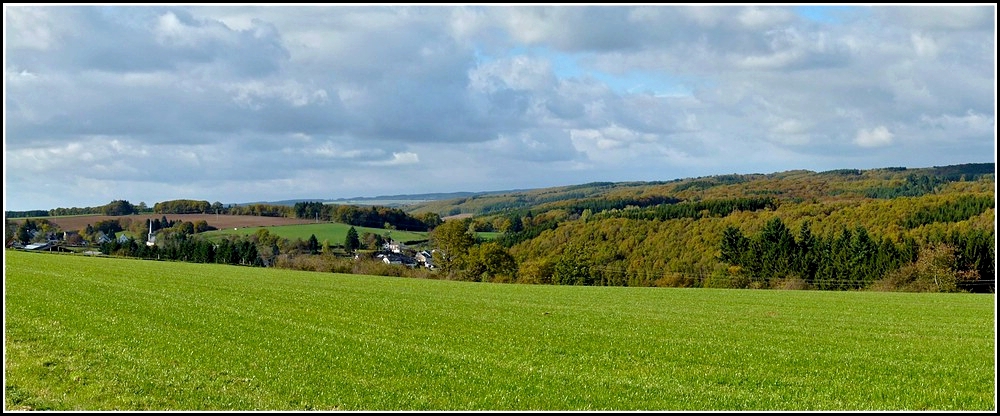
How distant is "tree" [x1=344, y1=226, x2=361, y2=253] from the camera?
378 feet

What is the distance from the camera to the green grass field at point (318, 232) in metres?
115

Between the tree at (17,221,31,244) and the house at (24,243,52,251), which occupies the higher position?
the tree at (17,221,31,244)

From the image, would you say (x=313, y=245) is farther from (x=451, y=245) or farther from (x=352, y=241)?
(x=451, y=245)

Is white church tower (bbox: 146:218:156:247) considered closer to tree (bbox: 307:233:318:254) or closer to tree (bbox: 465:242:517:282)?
tree (bbox: 307:233:318:254)

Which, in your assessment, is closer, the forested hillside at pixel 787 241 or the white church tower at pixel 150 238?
the forested hillside at pixel 787 241

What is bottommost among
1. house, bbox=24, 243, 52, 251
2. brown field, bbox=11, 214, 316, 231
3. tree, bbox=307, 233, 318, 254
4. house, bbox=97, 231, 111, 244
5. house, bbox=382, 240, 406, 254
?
house, bbox=382, 240, 406, 254

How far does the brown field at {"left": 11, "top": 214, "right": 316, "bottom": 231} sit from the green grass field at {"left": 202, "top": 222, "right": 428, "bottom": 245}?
3260 millimetres

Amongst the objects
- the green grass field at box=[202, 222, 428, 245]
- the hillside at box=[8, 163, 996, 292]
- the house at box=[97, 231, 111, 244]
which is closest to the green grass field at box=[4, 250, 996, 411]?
the hillside at box=[8, 163, 996, 292]

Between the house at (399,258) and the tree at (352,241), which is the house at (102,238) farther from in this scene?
the house at (399,258)

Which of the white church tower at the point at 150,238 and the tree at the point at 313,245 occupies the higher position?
the white church tower at the point at 150,238

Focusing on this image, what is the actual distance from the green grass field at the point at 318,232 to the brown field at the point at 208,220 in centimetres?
326

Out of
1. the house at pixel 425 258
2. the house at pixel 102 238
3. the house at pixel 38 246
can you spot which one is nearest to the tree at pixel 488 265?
the house at pixel 425 258

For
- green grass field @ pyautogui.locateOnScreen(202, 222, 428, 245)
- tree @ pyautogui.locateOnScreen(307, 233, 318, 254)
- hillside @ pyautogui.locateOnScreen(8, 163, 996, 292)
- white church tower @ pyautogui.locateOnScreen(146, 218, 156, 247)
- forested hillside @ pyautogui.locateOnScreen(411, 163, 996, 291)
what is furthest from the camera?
green grass field @ pyautogui.locateOnScreen(202, 222, 428, 245)

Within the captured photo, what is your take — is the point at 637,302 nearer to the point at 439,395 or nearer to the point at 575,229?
the point at 439,395
